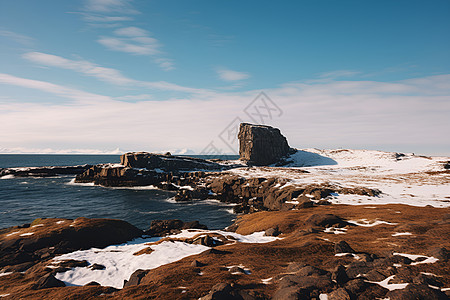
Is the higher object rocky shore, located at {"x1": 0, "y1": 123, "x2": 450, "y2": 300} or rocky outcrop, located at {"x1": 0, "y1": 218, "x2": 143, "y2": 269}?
Answer: rocky shore, located at {"x1": 0, "y1": 123, "x2": 450, "y2": 300}

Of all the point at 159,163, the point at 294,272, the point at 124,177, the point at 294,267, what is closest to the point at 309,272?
the point at 294,272

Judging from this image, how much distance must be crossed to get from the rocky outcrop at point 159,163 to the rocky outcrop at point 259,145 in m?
33.3

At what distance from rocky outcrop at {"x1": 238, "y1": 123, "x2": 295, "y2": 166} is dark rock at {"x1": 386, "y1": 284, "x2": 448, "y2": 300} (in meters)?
117

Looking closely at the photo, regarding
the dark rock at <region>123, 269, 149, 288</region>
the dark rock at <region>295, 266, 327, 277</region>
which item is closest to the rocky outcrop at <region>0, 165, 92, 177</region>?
the dark rock at <region>123, 269, 149, 288</region>

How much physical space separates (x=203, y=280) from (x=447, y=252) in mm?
11915

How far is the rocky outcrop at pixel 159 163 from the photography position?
91312 millimetres

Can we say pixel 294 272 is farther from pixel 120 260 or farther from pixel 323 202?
pixel 323 202

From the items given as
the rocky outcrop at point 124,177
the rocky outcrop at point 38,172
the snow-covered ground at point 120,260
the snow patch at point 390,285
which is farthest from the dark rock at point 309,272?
the rocky outcrop at point 38,172

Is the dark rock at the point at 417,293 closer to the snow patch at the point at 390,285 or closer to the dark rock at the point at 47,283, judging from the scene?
the snow patch at the point at 390,285

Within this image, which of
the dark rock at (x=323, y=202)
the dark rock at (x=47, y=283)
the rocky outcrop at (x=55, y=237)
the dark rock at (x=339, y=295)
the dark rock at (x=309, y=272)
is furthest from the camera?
the dark rock at (x=323, y=202)

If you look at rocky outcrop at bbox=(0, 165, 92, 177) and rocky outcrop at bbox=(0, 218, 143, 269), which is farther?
rocky outcrop at bbox=(0, 165, 92, 177)

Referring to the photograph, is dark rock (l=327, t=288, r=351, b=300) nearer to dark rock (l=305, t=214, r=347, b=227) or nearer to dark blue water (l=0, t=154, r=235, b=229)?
dark rock (l=305, t=214, r=347, b=227)

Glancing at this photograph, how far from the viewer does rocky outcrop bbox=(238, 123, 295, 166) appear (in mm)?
128625

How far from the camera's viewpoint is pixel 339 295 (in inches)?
331
